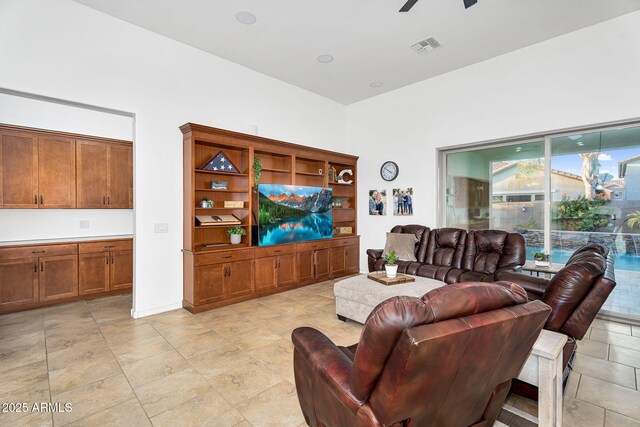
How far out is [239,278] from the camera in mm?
4305

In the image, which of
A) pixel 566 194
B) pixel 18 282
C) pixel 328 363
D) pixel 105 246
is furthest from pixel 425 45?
pixel 18 282

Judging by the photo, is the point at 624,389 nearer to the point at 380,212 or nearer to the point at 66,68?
the point at 380,212

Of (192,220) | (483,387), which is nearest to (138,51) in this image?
(192,220)

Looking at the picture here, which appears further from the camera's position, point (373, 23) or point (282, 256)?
point (282, 256)

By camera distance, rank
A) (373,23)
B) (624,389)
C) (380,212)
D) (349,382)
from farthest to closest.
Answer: (380,212), (373,23), (624,389), (349,382)

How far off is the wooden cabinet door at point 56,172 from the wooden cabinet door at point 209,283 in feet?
7.98

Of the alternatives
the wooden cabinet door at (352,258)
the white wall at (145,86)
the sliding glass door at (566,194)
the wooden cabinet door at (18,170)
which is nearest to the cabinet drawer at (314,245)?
the wooden cabinet door at (352,258)

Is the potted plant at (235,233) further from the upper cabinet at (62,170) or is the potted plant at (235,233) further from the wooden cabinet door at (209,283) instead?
the upper cabinet at (62,170)

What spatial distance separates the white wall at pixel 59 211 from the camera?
4203 mm

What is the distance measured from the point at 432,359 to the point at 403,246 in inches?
152

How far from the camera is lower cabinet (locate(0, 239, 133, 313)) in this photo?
385 centimetres

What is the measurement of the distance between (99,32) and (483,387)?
16.1 ft

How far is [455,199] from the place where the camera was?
5.27m

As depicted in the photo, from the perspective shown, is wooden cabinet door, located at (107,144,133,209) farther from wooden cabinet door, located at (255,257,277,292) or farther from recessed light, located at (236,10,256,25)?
recessed light, located at (236,10,256,25)
